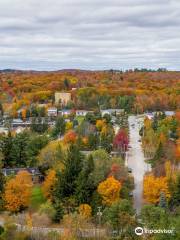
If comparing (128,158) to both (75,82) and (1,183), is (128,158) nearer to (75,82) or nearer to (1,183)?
(1,183)

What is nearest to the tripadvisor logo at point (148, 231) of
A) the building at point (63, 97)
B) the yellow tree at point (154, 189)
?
the yellow tree at point (154, 189)

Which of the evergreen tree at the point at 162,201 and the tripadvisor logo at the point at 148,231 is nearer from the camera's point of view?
the tripadvisor logo at the point at 148,231

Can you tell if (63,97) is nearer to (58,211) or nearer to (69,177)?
(69,177)

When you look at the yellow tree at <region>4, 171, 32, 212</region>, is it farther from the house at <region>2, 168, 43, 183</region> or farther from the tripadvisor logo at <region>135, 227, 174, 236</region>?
the tripadvisor logo at <region>135, 227, 174, 236</region>

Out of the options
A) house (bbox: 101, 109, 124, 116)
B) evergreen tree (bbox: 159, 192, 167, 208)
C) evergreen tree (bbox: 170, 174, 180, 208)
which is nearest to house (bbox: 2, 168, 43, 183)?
evergreen tree (bbox: 170, 174, 180, 208)

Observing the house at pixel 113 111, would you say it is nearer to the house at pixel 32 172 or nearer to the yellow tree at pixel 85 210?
the house at pixel 32 172

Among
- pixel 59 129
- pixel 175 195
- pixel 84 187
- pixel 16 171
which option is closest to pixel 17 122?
pixel 59 129

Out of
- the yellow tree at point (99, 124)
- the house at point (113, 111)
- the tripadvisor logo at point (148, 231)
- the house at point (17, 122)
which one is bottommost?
the house at point (17, 122)
